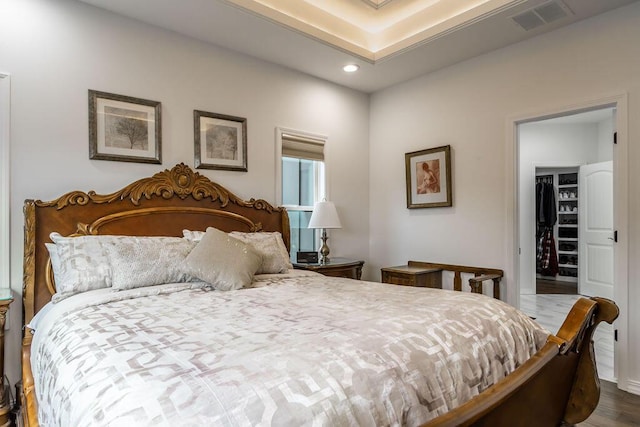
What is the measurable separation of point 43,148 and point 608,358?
492cm

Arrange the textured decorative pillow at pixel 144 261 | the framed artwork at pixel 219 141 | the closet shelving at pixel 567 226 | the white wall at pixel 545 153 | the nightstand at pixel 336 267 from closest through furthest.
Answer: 1. the textured decorative pillow at pixel 144 261
2. the framed artwork at pixel 219 141
3. the nightstand at pixel 336 267
4. the white wall at pixel 545 153
5. the closet shelving at pixel 567 226

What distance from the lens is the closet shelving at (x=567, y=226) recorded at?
730cm

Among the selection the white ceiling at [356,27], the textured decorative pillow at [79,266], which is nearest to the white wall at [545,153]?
the white ceiling at [356,27]

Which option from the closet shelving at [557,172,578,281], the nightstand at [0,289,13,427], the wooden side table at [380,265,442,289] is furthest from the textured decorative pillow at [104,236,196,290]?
the closet shelving at [557,172,578,281]

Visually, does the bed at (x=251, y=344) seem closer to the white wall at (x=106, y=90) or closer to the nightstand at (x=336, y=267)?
the white wall at (x=106, y=90)

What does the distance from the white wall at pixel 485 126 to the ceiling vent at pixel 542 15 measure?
0.77 feet

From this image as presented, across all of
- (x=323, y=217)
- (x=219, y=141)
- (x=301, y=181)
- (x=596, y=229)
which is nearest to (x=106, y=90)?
(x=219, y=141)

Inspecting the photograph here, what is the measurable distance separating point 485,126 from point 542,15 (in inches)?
40.2

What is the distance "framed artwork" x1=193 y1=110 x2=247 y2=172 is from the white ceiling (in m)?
0.68

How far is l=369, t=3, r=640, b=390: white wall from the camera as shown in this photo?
9.23ft

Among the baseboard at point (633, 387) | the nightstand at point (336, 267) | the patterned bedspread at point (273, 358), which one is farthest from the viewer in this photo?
the nightstand at point (336, 267)

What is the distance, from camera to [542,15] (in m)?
2.93

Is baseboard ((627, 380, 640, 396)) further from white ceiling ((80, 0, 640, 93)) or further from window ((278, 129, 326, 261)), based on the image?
window ((278, 129, 326, 261))

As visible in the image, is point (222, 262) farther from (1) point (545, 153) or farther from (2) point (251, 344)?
(1) point (545, 153)
